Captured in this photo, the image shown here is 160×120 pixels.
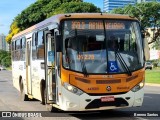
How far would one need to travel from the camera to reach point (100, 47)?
12234 millimetres

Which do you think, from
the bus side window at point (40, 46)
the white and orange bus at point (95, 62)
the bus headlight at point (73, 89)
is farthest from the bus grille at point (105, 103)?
the bus side window at point (40, 46)

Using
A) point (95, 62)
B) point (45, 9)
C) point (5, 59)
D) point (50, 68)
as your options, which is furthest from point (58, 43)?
point (5, 59)

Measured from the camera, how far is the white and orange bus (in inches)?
466

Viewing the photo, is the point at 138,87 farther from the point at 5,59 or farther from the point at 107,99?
the point at 5,59

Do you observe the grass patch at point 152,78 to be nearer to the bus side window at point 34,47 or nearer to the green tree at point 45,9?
the bus side window at point 34,47

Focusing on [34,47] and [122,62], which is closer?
[122,62]

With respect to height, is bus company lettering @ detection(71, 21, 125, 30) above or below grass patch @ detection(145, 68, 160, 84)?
above

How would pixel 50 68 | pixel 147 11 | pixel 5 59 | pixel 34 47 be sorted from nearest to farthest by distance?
1. pixel 50 68
2. pixel 34 47
3. pixel 147 11
4. pixel 5 59

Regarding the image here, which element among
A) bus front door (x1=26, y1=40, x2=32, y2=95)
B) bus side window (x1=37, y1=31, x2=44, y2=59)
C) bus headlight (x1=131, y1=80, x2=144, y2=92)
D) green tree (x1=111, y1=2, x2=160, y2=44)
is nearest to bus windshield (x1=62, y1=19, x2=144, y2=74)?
bus headlight (x1=131, y1=80, x2=144, y2=92)

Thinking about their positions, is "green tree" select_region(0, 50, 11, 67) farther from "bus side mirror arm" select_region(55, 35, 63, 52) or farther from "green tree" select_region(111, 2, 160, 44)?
"bus side mirror arm" select_region(55, 35, 63, 52)

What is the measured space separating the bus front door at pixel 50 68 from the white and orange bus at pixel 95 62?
29 millimetres

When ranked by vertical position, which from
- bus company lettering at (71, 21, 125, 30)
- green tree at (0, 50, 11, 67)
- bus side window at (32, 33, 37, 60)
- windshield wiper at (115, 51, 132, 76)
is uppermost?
bus company lettering at (71, 21, 125, 30)

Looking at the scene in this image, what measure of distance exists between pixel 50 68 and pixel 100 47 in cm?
192

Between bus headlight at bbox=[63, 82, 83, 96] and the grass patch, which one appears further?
the grass patch
